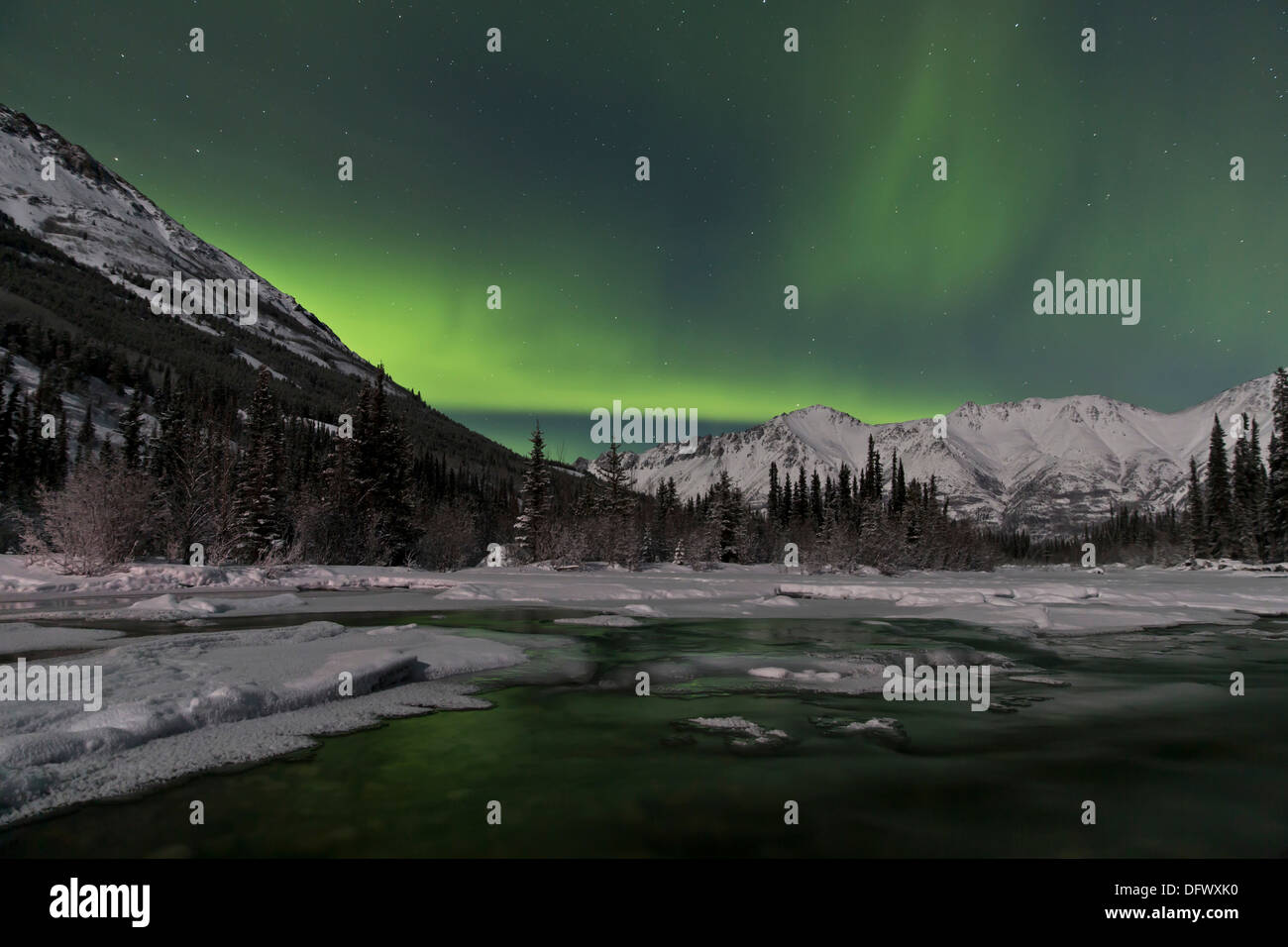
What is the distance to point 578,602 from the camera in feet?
89.1

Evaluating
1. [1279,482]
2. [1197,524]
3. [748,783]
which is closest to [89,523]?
[748,783]

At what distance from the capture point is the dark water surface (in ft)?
16.7

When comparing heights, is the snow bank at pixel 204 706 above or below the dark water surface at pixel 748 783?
above

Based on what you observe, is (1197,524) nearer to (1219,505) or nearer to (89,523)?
(1219,505)

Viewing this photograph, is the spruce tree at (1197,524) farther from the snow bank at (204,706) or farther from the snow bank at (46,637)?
the snow bank at (46,637)

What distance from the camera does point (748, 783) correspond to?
637 cm

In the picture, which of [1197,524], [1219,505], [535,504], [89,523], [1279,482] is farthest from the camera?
[1197,524]

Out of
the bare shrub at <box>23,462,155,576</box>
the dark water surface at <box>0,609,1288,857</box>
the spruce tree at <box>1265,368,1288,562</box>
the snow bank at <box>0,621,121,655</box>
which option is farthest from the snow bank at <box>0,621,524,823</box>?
the spruce tree at <box>1265,368,1288,562</box>

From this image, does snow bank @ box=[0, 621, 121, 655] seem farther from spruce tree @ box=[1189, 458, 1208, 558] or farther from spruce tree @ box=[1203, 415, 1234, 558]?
spruce tree @ box=[1189, 458, 1208, 558]

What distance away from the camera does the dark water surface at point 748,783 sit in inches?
201

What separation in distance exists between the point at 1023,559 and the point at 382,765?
190662 mm

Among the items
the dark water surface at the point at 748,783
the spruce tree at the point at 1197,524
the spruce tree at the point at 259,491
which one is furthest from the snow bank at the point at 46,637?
the spruce tree at the point at 1197,524

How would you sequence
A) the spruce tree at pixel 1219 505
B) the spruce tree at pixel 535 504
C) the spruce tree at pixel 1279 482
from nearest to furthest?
the spruce tree at pixel 535 504 < the spruce tree at pixel 1279 482 < the spruce tree at pixel 1219 505
